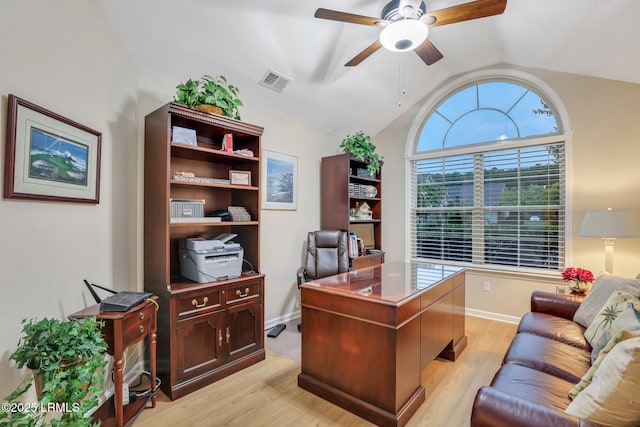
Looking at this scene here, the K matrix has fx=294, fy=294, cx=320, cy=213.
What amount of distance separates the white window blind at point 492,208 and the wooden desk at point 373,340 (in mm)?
1886

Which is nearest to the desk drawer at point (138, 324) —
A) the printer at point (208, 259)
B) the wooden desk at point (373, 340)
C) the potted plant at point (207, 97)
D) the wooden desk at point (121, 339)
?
the wooden desk at point (121, 339)

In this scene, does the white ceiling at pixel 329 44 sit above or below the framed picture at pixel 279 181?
above

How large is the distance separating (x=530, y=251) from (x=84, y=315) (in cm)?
440

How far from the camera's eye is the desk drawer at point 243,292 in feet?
8.23

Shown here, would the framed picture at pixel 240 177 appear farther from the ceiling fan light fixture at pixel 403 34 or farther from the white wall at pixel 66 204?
the ceiling fan light fixture at pixel 403 34

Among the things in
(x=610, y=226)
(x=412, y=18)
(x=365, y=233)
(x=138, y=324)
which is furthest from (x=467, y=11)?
(x=365, y=233)


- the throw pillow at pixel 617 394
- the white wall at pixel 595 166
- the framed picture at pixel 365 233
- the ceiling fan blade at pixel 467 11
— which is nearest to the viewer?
the throw pillow at pixel 617 394

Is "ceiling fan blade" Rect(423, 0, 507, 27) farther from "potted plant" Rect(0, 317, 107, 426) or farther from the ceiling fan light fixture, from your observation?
"potted plant" Rect(0, 317, 107, 426)

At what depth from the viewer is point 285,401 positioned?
6.95ft

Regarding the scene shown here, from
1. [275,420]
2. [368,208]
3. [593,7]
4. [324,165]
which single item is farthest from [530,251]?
[275,420]

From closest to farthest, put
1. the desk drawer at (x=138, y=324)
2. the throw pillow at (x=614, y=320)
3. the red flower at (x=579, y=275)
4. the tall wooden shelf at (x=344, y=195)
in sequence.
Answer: the throw pillow at (x=614, y=320) → the desk drawer at (x=138, y=324) → the red flower at (x=579, y=275) → the tall wooden shelf at (x=344, y=195)

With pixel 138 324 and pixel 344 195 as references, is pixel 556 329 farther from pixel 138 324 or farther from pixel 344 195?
pixel 138 324

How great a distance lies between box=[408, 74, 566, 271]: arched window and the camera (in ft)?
11.5

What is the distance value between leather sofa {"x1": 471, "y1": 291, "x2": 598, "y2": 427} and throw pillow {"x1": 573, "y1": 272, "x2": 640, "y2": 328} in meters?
0.08
